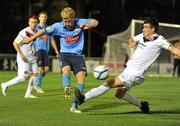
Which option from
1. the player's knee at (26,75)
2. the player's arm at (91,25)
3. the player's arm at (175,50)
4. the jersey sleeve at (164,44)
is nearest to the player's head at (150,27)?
the jersey sleeve at (164,44)

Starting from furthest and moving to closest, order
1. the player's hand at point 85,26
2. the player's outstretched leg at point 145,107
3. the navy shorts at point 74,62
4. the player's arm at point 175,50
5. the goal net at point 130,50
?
the goal net at point 130,50
the navy shorts at point 74,62
the player's hand at point 85,26
the player's outstretched leg at point 145,107
the player's arm at point 175,50

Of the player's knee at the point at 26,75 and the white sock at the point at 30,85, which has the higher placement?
the player's knee at the point at 26,75

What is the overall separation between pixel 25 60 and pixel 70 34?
346cm

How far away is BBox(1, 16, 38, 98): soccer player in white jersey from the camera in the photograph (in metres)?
16.4

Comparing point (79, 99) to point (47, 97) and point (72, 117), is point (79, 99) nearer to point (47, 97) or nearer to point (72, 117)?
point (72, 117)

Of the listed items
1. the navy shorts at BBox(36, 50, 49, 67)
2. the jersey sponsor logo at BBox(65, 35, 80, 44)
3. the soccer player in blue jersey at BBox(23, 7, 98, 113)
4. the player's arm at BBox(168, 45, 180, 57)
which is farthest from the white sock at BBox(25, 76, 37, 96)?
the player's arm at BBox(168, 45, 180, 57)

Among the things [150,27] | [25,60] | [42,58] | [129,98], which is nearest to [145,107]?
[129,98]

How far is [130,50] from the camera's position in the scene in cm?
3822

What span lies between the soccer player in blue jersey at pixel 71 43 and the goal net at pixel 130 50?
75.9ft

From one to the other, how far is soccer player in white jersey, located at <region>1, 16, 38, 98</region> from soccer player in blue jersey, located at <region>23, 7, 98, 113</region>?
9.75 ft

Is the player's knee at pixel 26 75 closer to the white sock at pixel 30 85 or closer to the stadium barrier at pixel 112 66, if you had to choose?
the white sock at pixel 30 85

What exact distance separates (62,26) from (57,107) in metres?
1.90

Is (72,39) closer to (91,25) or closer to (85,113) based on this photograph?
(91,25)

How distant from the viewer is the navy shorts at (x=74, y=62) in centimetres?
1339
